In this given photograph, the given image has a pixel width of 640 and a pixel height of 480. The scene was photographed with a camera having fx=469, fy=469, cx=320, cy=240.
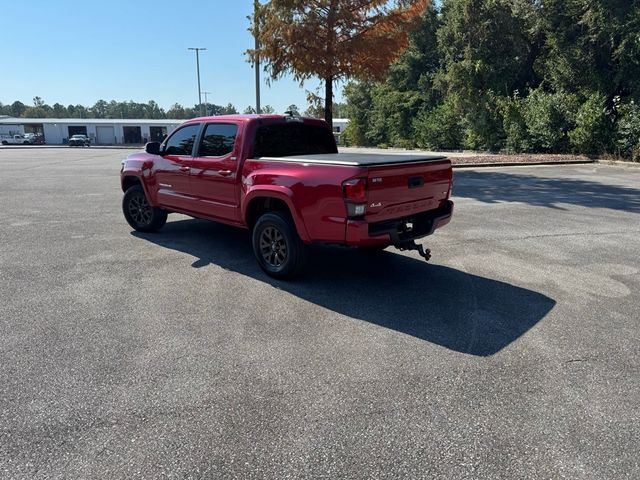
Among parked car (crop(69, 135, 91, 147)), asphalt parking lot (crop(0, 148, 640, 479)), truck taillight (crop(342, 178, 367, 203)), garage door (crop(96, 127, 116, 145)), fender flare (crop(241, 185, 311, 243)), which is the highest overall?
garage door (crop(96, 127, 116, 145))

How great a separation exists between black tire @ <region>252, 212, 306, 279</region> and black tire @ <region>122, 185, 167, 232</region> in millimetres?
2769

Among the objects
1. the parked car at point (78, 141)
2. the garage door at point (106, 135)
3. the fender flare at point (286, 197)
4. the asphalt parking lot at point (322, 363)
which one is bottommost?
the asphalt parking lot at point (322, 363)

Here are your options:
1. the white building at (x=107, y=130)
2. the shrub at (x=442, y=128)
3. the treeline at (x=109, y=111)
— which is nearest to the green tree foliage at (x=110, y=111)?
the treeline at (x=109, y=111)

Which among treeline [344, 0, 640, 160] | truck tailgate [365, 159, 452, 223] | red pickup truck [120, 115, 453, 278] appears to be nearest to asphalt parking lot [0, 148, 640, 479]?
red pickup truck [120, 115, 453, 278]

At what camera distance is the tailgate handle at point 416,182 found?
507 cm

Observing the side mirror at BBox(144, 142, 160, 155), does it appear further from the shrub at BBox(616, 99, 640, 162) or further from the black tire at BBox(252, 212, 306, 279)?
the shrub at BBox(616, 99, 640, 162)

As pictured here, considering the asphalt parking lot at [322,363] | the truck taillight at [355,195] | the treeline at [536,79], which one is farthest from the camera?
the treeline at [536,79]

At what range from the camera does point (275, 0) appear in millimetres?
15031

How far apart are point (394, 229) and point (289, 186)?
48.0 inches

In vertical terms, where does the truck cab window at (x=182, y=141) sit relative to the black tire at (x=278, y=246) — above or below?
above

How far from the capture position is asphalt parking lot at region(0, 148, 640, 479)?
8.59 feet

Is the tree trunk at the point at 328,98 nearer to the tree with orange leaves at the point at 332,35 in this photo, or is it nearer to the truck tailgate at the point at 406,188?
the tree with orange leaves at the point at 332,35

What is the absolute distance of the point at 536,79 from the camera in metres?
28.2

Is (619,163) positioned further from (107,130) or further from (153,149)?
(107,130)
